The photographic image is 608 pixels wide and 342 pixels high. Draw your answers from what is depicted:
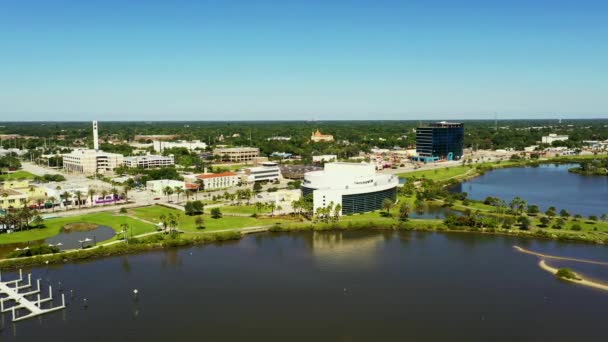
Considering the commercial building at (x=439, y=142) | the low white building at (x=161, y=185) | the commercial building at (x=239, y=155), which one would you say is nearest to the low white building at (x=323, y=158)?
the commercial building at (x=239, y=155)

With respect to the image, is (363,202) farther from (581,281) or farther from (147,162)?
(147,162)

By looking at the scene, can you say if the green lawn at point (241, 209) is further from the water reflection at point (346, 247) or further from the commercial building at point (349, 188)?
the water reflection at point (346, 247)

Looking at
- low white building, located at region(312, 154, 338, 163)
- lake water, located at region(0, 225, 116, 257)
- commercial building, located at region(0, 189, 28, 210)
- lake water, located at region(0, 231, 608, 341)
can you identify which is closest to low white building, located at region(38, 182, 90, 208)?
commercial building, located at region(0, 189, 28, 210)

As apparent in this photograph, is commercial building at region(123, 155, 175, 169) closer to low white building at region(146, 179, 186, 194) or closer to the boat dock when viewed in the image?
low white building at region(146, 179, 186, 194)

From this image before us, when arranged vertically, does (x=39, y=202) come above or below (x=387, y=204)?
below

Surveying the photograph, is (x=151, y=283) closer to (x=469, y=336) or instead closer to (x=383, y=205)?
(x=469, y=336)

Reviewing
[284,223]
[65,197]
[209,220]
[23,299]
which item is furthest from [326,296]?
[65,197]
